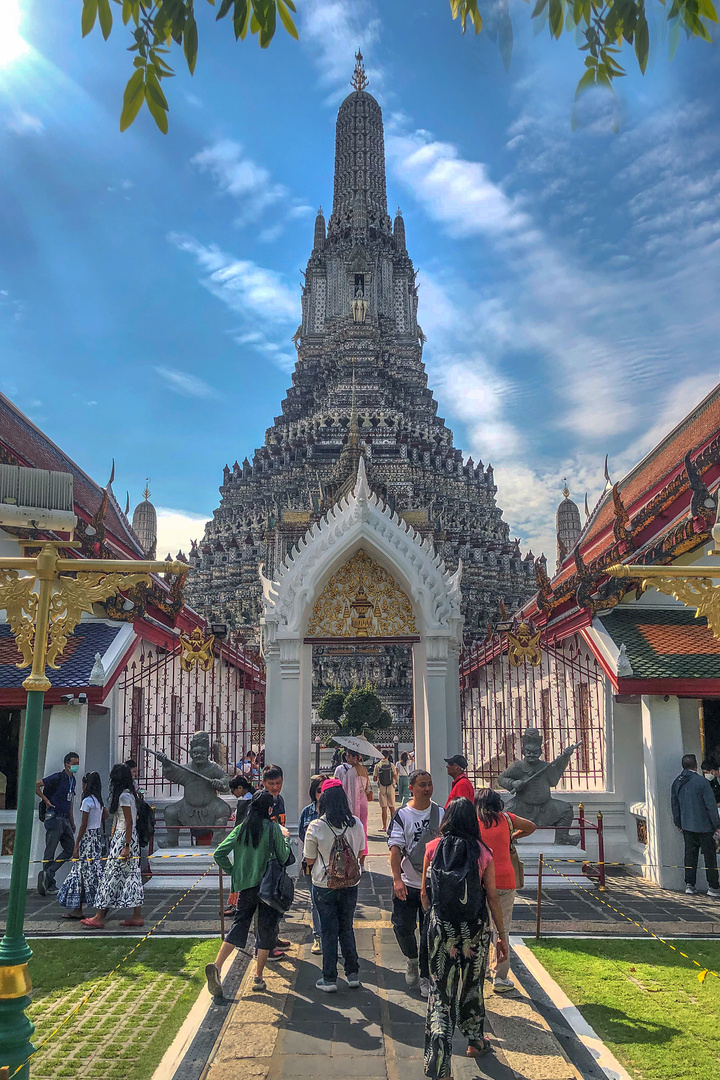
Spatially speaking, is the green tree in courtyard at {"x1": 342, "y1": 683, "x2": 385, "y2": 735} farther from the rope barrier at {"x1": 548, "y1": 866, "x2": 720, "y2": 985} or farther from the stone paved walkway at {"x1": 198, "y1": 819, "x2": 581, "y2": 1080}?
the stone paved walkway at {"x1": 198, "y1": 819, "x2": 581, "y2": 1080}

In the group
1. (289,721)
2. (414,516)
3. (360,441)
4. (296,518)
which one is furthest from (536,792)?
(360,441)

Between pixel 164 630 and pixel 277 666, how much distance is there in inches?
131

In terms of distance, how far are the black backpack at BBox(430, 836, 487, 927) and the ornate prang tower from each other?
3003 centimetres

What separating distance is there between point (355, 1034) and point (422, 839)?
1.14 m

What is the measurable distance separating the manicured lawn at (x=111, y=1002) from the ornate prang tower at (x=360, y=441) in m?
28.0

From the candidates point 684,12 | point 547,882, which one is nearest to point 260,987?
point 547,882

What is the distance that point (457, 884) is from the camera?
13.5 ft

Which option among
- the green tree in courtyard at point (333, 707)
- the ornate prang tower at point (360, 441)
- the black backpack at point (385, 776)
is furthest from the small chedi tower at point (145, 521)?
the black backpack at point (385, 776)

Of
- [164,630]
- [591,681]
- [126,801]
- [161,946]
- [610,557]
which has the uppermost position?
[610,557]

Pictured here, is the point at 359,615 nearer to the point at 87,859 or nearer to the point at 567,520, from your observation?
the point at 87,859

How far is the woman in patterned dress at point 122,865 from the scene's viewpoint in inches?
275

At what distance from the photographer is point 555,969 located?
5652 millimetres

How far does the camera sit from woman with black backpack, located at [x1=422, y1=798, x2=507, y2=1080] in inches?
161

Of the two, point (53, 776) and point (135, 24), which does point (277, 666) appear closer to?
point (53, 776)
